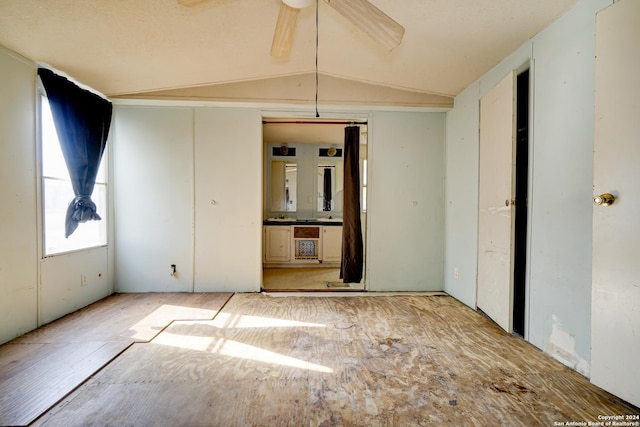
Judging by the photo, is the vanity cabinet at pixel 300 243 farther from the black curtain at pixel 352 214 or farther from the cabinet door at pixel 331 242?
the black curtain at pixel 352 214

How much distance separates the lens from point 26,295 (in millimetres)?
2504

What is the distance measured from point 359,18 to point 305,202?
456cm

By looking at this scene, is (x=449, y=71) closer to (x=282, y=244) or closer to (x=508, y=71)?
(x=508, y=71)

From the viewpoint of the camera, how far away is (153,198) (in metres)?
3.69

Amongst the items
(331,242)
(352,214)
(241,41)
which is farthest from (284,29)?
(331,242)

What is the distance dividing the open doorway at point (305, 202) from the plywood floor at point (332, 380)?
1.50 meters

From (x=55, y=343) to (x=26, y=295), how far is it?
574 millimetres

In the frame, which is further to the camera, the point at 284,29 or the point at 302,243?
the point at 302,243

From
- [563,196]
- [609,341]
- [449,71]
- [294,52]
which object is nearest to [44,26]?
[294,52]

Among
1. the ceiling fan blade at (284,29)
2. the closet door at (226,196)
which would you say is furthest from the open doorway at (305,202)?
the ceiling fan blade at (284,29)

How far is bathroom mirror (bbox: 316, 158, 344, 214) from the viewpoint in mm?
6180

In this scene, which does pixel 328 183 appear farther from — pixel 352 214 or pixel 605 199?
pixel 605 199

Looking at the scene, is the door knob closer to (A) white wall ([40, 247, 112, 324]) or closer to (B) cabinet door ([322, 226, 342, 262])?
(B) cabinet door ([322, 226, 342, 262])

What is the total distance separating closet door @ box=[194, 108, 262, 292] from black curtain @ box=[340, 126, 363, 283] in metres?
1.21
